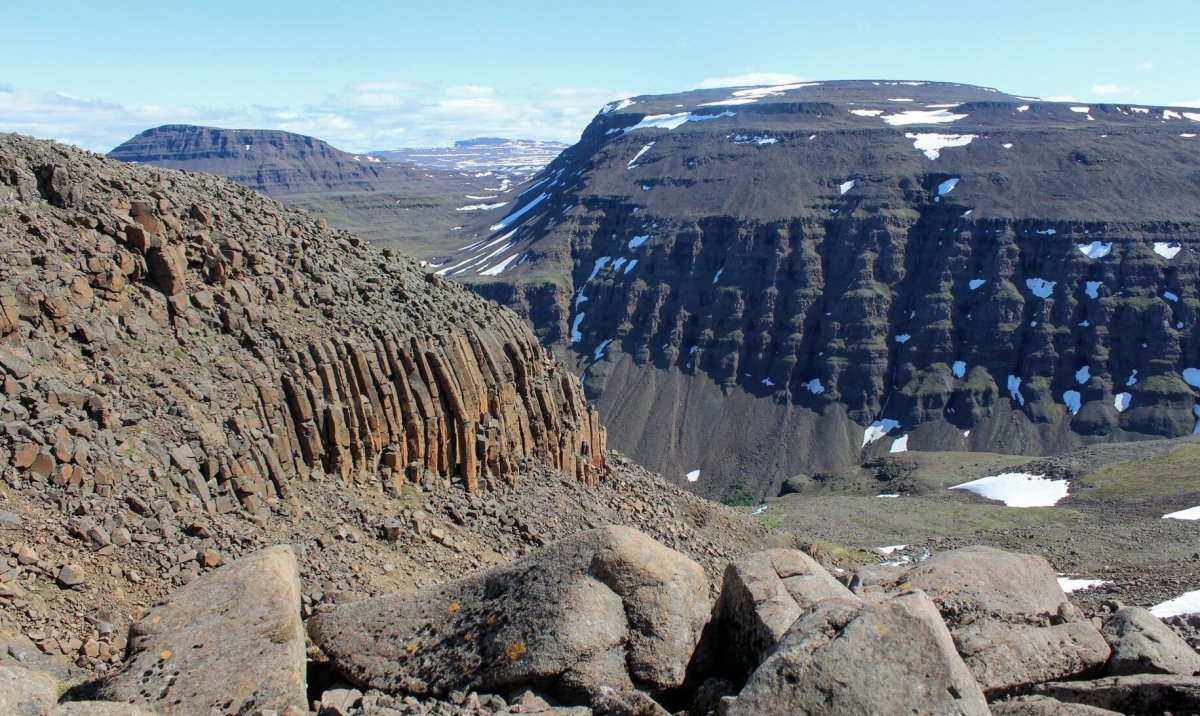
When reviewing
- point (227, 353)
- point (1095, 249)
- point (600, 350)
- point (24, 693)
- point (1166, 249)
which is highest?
point (227, 353)

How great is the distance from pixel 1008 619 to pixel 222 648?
48.3 ft

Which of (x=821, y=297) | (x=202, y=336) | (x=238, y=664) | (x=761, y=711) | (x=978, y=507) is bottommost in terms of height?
(x=978, y=507)

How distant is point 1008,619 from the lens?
18234 mm

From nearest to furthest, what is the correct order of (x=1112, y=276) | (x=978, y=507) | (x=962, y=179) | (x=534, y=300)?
1. (x=978, y=507)
2. (x=1112, y=276)
3. (x=962, y=179)
4. (x=534, y=300)

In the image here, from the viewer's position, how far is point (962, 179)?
183125mm

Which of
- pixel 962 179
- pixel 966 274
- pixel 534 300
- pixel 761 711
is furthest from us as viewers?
pixel 534 300

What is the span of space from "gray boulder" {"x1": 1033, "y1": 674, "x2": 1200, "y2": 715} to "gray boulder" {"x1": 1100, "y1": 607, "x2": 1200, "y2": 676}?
0.60 m

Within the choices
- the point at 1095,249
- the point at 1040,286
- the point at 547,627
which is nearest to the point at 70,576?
the point at 547,627

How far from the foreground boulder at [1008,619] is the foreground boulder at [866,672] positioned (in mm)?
3472

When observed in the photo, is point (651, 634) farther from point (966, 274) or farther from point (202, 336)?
point (966, 274)

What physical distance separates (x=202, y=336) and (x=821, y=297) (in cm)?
15858

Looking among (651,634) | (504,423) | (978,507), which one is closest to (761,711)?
(651,634)

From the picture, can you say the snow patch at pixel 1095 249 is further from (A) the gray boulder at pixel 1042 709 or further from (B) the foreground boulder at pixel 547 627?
(A) the gray boulder at pixel 1042 709

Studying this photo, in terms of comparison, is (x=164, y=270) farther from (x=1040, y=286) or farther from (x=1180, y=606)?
(x=1040, y=286)
